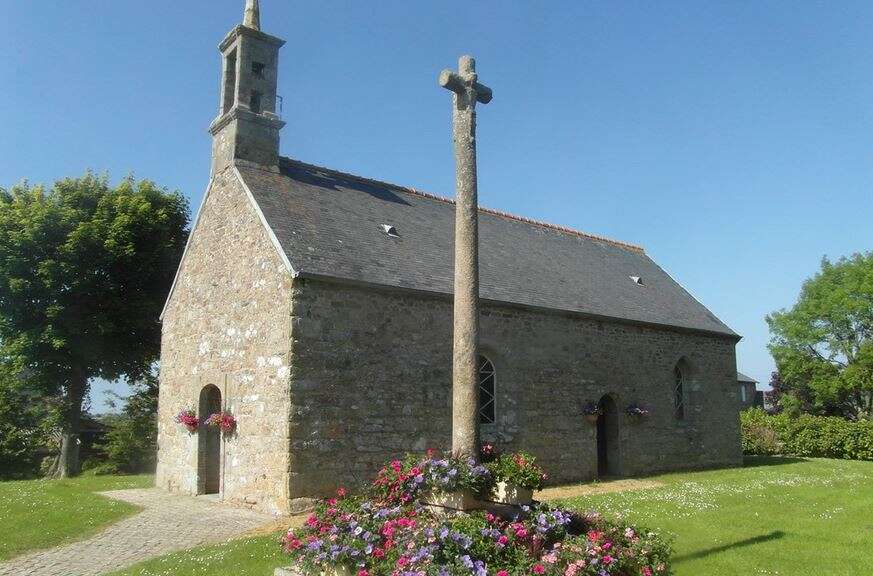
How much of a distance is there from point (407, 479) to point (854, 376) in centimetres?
4136

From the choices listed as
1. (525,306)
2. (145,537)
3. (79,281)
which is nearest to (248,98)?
(525,306)

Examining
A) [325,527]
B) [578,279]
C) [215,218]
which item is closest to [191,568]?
[325,527]

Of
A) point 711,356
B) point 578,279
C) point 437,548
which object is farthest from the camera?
point 711,356

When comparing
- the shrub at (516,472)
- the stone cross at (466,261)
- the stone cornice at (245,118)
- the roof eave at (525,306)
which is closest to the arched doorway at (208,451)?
the roof eave at (525,306)

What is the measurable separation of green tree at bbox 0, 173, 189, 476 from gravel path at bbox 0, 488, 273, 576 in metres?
9.24

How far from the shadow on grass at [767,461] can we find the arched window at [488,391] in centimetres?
1049

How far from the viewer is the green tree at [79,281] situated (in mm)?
20703

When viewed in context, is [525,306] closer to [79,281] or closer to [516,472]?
[516,472]

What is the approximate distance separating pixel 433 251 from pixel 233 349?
5.16 metres

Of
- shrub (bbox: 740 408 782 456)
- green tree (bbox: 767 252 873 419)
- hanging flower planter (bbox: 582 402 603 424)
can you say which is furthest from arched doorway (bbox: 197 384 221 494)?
green tree (bbox: 767 252 873 419)

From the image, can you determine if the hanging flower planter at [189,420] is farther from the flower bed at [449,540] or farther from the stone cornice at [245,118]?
the flower bed at [449,540]

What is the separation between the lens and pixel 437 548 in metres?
5.63

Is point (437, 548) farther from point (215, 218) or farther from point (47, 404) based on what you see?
point (47, 404)

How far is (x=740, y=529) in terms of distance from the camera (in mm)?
10109
